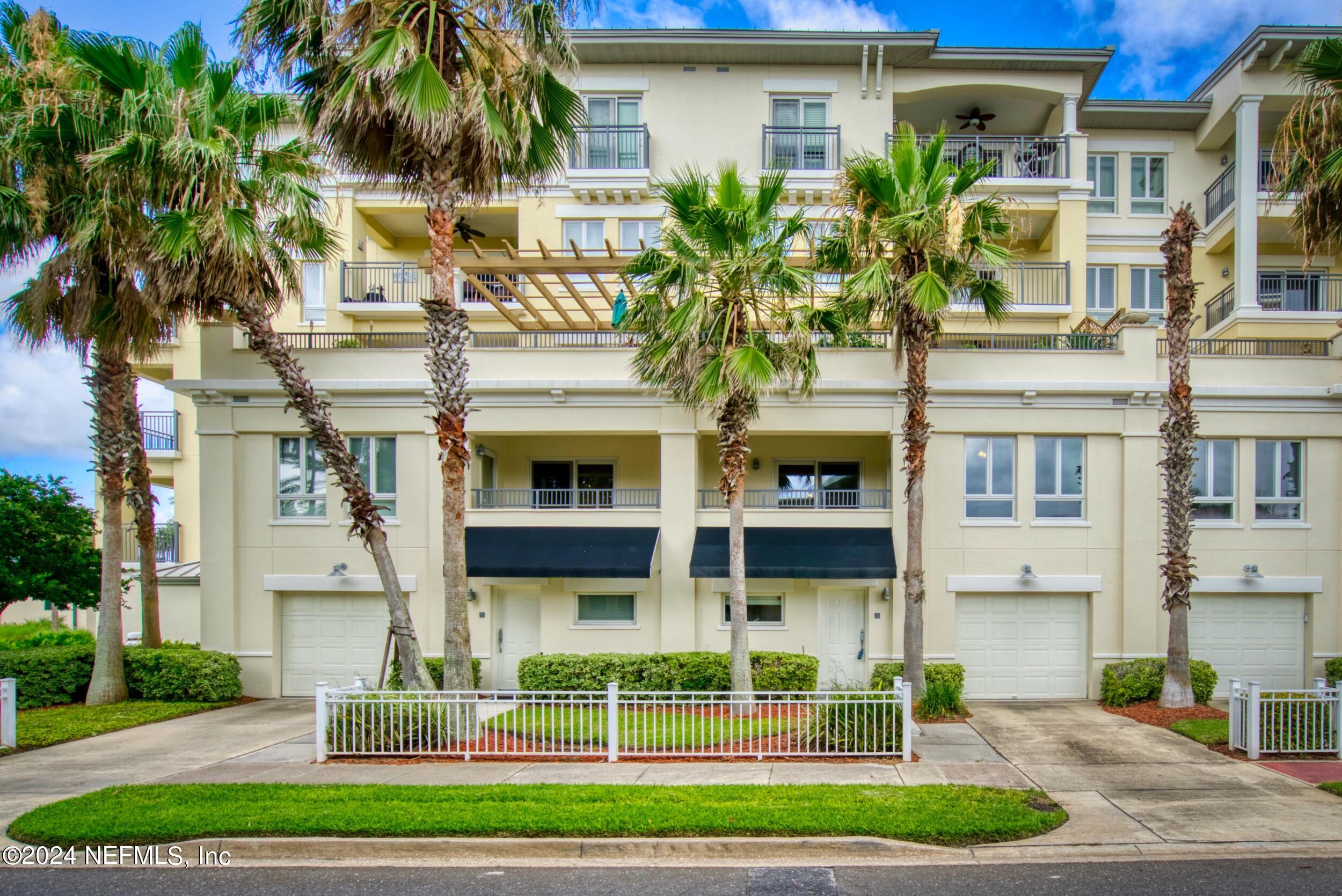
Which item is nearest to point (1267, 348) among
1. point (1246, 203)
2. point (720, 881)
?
point (1246, 203)

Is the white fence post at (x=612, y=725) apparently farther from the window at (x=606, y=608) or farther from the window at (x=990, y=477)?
the window at (x=990, y=477)

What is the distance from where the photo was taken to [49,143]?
550 inches

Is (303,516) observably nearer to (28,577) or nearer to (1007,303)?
(28,577)

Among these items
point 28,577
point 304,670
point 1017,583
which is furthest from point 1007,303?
point 28,577

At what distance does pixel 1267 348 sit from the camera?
17719 mm

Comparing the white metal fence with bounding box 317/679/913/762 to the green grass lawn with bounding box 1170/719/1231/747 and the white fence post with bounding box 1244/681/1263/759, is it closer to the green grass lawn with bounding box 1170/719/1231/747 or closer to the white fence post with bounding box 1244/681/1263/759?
the white fence post with bounding box 1244/681/1263/759

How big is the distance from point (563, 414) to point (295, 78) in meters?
7.40

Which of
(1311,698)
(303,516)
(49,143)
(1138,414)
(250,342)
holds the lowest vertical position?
(1311,698)

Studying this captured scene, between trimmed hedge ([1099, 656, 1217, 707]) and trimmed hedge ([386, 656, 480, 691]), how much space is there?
1157cm

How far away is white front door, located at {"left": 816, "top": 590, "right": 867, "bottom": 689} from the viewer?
16.8m

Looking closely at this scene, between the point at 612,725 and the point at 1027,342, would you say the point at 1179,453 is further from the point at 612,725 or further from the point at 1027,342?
the point at 612,725

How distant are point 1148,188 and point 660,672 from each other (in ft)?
65.3

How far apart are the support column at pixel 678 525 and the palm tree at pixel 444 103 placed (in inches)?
192

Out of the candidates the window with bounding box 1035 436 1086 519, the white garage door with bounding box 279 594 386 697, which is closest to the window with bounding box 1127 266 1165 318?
the window with bounding box 1035 436 1086 519
